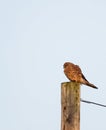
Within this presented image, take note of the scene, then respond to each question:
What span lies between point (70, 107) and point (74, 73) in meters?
2.76

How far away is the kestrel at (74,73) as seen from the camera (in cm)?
766

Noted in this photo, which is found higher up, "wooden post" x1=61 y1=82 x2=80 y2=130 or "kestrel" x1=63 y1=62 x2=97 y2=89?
"kestrel" x1=63 y1=62 x2=97 y2=89

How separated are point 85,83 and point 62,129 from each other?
2511 millimetres

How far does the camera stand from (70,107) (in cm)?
527

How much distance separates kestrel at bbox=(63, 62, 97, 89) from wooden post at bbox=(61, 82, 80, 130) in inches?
83.5

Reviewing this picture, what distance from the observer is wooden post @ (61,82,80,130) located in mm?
5250

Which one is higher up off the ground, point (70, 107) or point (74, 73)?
point (74, 73)

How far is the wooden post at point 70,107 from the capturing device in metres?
5.25

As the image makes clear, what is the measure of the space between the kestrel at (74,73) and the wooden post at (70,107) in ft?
6.96

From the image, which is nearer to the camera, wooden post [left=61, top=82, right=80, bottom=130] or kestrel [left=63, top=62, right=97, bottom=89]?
wooden post [left=61, top=82, right=80, bottom=130]

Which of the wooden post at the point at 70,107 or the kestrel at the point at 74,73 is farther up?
the kestrel at the point at 74,73

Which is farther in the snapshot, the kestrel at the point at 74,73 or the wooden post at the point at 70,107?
the kestrel at the point at 74,73

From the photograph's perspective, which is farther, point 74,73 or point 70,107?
point 74,73

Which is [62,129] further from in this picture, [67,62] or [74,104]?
[67,62]
